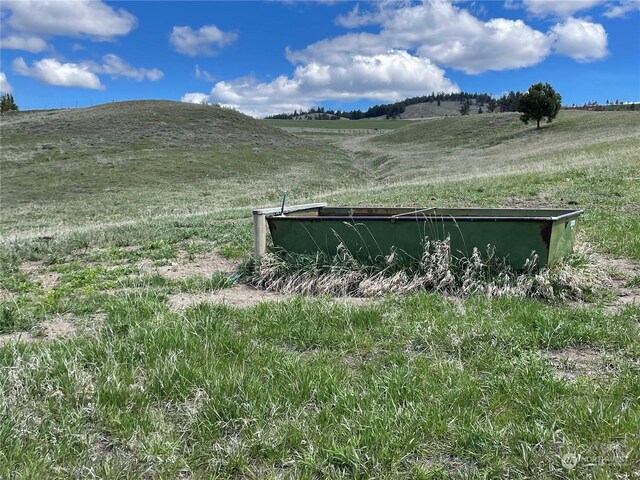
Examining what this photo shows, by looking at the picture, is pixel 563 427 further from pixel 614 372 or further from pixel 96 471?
pixel 96 471

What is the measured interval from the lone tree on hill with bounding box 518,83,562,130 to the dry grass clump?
5601cm

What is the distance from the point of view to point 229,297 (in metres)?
6.49

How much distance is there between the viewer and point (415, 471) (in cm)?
282

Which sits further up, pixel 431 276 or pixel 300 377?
pixel 431 276

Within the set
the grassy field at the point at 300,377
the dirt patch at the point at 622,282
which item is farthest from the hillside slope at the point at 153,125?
the dirt patch at the point at 622,282

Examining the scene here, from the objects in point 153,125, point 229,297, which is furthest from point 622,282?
point 153,125

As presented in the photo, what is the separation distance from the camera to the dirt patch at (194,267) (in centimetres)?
791

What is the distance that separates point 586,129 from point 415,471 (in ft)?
177

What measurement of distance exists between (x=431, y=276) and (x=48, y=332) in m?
4.47

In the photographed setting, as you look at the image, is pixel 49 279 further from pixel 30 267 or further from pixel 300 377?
pixel 300 377

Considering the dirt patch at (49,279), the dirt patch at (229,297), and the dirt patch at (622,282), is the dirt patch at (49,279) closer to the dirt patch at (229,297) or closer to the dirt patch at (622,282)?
the dirt patch at (229,297)

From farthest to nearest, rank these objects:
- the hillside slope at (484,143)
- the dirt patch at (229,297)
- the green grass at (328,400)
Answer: the hillside slope at (484,143)
the dirt patch at (229,297)
the green grass at (328,400)

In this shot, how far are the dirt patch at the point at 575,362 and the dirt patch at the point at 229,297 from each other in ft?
10.8

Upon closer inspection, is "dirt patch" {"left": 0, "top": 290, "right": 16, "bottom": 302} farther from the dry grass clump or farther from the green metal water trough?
the green metal water trough
